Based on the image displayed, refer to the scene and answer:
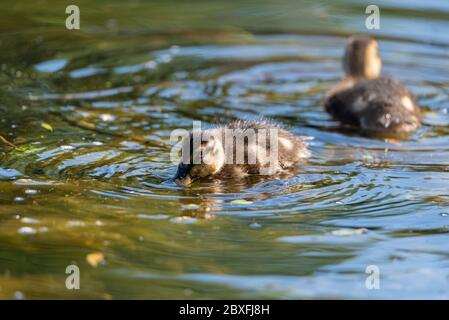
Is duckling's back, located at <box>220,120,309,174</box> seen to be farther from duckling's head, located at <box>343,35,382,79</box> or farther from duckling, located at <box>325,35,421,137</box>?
duckling's head, located at <box>343,35,382,79</box>

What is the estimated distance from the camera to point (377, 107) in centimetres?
833

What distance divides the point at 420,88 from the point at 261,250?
190 inches

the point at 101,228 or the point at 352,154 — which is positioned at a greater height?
the point at 352,154

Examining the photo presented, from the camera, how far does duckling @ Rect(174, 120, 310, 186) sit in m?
6.43

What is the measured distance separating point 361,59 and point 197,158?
3625 millimetres

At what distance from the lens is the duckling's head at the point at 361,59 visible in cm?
950

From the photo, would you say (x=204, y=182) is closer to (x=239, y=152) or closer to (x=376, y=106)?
(x=239, y=152)

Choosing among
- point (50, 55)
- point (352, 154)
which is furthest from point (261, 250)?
point (50, 55)

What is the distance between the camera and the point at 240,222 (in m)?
5.70

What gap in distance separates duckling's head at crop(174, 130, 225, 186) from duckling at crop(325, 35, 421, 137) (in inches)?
86.5

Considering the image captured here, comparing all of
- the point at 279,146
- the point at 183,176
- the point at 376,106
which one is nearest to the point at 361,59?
the point at 376,106

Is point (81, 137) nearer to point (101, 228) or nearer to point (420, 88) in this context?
point (101, 228)

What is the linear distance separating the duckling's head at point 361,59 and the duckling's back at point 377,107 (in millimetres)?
727

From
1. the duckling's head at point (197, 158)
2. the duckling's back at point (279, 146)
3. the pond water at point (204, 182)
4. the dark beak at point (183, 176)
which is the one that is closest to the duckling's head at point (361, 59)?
the pond water at point (204, 182)
